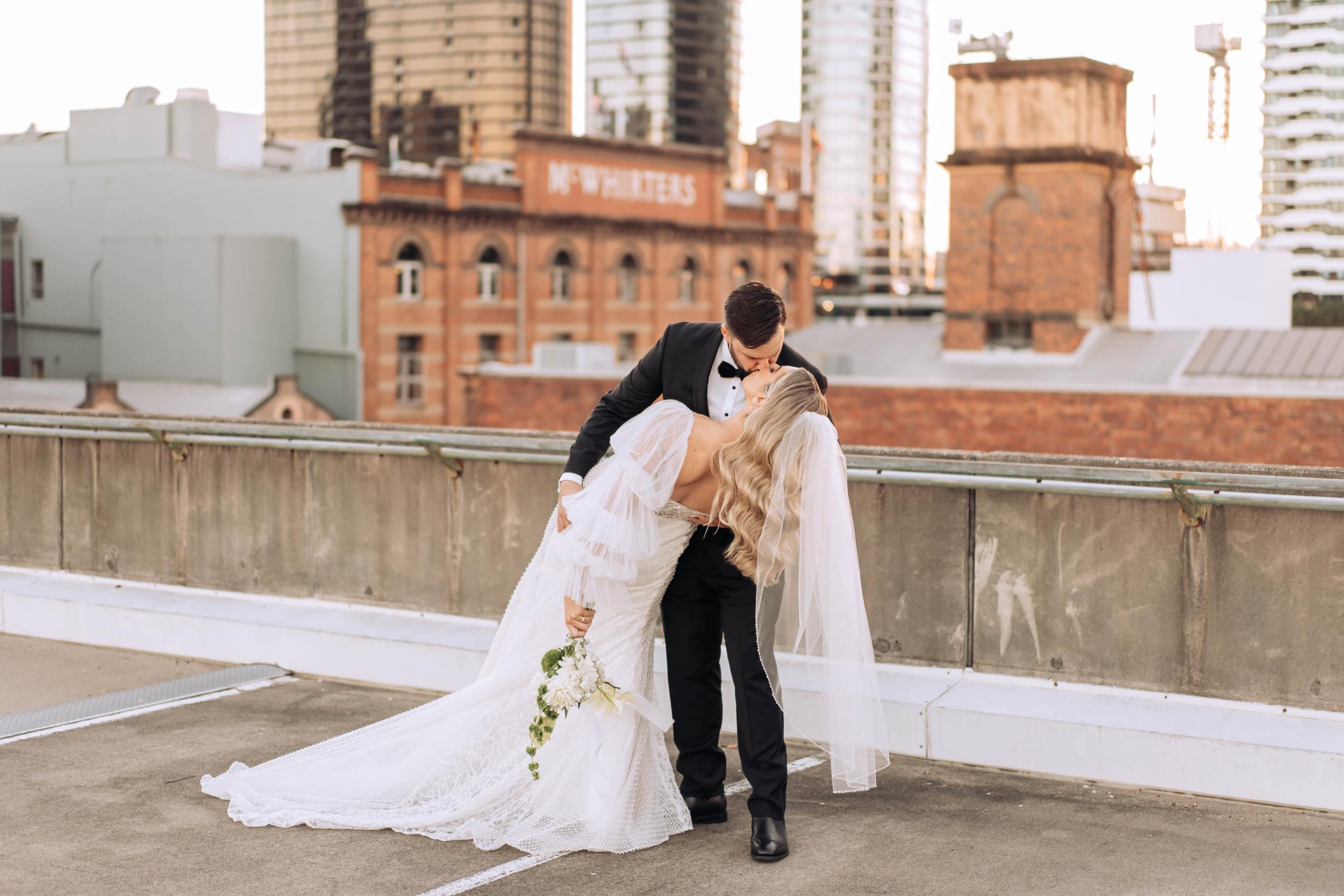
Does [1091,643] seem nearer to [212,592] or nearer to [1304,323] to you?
[212,592]

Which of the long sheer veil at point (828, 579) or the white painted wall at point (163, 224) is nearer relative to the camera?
the long sheer veil at point (828, 579)

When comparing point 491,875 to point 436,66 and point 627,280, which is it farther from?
point 436,66

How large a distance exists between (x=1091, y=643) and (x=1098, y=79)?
41.6 metres

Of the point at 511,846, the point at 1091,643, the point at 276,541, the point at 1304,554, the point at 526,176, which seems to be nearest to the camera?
the point at 511,846

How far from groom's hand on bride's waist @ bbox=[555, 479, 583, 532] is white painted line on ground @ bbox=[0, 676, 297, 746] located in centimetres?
271

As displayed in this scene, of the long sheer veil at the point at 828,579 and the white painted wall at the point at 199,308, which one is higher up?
the white painted wall at the point at 199,308

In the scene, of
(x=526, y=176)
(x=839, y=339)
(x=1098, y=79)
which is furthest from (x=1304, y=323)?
(x=526, y=176)

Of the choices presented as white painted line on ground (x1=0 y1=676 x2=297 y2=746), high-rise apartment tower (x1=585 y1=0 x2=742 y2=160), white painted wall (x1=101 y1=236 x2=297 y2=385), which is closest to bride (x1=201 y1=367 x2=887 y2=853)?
white painted line on ground (x1=0 y1=676 x2=297 y2=746)

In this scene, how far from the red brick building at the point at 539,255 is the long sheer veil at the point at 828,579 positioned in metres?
44.9

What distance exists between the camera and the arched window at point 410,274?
55281mm

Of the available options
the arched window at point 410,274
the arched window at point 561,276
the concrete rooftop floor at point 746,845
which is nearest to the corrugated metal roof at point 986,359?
the arched window at point 561,276

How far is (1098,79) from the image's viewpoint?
44.7m

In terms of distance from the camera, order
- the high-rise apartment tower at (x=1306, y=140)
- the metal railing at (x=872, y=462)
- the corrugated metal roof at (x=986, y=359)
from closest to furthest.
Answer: the metal railing at (x=872, y=462) < the corrugated metal roof at (x=986, y=359) < the high-rise apartment tower at (x=1306, y=140)

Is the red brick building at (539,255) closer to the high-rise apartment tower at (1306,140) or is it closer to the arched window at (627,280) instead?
the arched window at (627,280)
